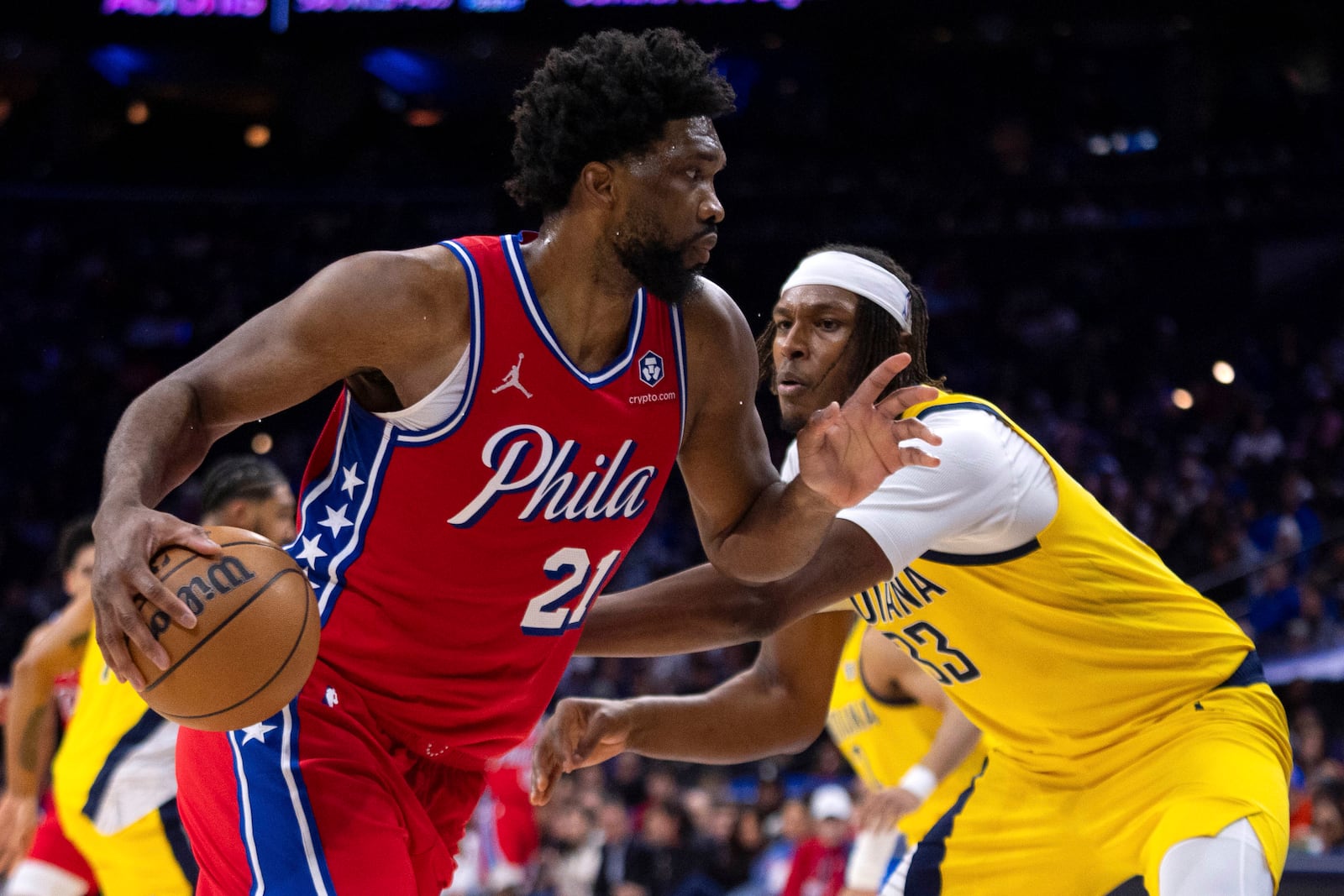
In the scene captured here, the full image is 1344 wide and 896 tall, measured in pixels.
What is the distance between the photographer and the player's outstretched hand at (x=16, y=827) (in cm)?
475

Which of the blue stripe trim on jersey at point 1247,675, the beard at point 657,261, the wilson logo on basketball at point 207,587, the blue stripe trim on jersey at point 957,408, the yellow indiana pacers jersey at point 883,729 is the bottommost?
Result: the yellow indiana pacers jersey at point 883,729

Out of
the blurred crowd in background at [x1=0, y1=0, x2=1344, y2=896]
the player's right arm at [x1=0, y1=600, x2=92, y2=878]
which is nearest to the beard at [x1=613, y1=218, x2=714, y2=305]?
the player's right arm at [x1=0, y1=600, x2=92, y2=878]

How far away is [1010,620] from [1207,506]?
10.3m

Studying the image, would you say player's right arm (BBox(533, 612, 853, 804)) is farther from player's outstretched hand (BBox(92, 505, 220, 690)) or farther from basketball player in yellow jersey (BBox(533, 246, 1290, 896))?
player's outstretched hand (BBox(92, 505, 220, 690))

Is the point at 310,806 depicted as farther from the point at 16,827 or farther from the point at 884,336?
the point at 16,827

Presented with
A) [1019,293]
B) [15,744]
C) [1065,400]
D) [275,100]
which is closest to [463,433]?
[15,744]

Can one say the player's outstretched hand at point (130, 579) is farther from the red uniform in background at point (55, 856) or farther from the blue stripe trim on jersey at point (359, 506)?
the red uniform in background at point (55, 856)

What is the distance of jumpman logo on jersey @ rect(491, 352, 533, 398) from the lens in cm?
264

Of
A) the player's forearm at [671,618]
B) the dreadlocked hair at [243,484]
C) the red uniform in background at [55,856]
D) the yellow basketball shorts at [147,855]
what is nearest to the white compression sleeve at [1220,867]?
the player's forearm at [671,618]

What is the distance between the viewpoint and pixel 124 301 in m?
18.3

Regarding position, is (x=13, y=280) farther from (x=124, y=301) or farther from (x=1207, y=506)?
(x=1207, y=506)

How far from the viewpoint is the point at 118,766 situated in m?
4.42

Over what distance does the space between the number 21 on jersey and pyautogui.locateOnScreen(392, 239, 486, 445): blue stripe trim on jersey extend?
0.34m

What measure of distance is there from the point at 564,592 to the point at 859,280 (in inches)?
48.2
